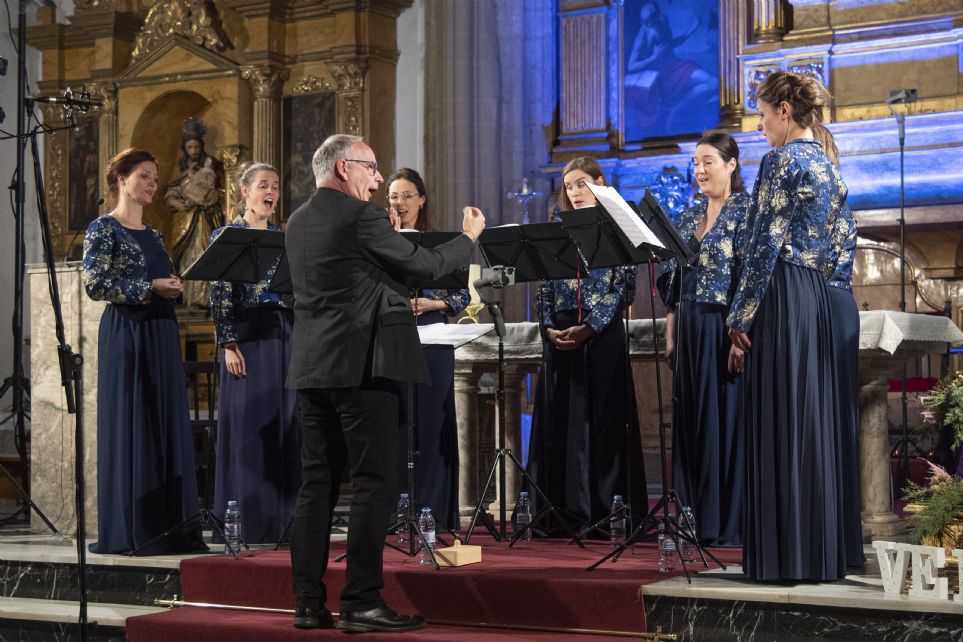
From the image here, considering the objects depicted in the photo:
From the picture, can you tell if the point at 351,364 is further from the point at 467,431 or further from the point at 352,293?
the point at 467,431

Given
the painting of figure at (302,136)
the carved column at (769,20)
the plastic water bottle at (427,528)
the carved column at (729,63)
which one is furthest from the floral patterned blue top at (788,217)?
the painting of figure at (302,136)

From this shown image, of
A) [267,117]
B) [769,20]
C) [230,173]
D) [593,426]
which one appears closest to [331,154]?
[593,426]

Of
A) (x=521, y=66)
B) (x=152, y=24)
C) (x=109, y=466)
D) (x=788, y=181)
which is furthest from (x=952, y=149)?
(x=152, y=24)

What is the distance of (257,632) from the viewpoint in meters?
4.70

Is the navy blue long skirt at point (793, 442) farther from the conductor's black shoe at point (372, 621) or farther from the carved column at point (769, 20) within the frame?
the carved column at point (769, 20)

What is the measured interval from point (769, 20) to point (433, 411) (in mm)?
5154

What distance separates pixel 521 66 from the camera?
11.3 metres

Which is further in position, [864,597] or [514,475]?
[514,475]

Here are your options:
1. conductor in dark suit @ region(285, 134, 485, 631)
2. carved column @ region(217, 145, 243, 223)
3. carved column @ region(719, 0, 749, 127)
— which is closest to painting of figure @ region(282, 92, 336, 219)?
carved column @ region(217, 145, 243, 223)

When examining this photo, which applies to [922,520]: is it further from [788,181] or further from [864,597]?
[788,181]

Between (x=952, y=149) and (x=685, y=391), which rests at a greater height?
(x=952, y=149)

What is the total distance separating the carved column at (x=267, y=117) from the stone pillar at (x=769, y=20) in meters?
5.09

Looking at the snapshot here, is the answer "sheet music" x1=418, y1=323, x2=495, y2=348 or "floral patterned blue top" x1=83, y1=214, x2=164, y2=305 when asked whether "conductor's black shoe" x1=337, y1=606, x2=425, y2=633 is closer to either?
"sheet music" x1=418, y1=323, x2=495, y2=348

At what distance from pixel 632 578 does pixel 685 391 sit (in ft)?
4.13
